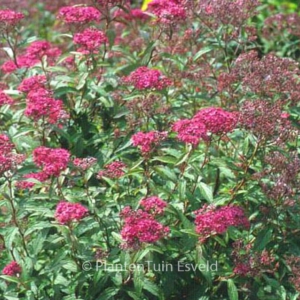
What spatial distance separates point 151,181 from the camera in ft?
13.3

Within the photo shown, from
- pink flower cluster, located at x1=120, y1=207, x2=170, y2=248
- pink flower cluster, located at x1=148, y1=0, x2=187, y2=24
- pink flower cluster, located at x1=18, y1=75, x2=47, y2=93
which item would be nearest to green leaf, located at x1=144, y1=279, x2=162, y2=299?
pink flower cluster, located at x1=120, y1=207, x2=170, y2=248

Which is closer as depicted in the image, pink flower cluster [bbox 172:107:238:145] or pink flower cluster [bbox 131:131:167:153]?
pink flower cluster [bbox 172:107:238:145]

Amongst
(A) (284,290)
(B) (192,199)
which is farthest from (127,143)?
(A) (284,290)

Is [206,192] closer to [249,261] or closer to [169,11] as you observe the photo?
[249,261]

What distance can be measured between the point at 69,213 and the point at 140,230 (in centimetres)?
34

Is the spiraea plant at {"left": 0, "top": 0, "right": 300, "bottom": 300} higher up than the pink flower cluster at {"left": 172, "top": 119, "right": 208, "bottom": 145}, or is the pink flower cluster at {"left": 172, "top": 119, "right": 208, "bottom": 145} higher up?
the pink flower cluster at {"left": 172, "top": 119, "right": 208, "bottom": 145}

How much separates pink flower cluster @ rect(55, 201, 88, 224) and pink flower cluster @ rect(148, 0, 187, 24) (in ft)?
5.20

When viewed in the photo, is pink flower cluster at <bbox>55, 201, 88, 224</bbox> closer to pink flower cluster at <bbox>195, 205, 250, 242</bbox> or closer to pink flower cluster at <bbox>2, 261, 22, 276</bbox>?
pink flower cluster at <bbox>2, 261, 22, 276</bbox>

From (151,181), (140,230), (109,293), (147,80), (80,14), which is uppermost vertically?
(80,14)

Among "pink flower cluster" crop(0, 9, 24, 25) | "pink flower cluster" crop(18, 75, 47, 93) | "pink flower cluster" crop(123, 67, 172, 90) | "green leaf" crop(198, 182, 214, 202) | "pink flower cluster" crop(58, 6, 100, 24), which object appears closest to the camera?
"green leaf" crop(198, 182, 214, 202)

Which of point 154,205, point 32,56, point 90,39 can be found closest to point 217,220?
point 154,205

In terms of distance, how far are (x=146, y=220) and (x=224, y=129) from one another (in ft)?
2.01

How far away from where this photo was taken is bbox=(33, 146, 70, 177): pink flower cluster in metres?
3.64

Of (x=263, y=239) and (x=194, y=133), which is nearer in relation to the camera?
(x=194, y=133)
